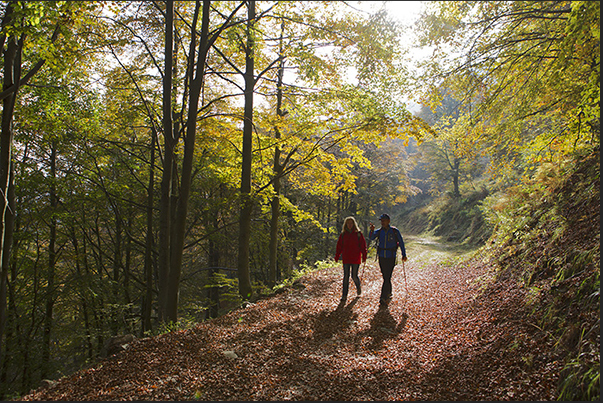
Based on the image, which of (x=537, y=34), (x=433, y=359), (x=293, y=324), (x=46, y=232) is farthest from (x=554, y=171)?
(x=46, y=232)

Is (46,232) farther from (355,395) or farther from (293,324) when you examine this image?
(355,395)

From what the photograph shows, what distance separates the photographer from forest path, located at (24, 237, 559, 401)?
3.08m

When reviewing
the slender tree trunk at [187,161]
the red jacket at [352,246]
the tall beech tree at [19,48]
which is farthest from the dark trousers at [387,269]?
the tall beech tree at [19,48]

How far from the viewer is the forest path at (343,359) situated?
308 centimetres

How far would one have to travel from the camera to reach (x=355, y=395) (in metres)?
3.10

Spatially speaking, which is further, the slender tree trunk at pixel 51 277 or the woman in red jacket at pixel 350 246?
the slender tree trunk at pixel 51 277

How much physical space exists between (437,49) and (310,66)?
8.82ft

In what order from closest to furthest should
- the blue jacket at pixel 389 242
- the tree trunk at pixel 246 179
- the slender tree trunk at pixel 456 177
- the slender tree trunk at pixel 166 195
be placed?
the blue jacket at pixel 389 242, the slender tree trunk at pixel 166 195, the tree trunk at pixel 246 179, the slender tree trunk at pixel 456 177

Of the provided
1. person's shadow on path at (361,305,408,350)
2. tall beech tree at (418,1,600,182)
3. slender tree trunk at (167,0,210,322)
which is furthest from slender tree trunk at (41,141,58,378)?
tall beech tree at (418,1,600,182)

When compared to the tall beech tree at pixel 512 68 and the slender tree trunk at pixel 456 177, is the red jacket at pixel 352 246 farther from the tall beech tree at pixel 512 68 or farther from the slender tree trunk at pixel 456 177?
the slender tree trunk at pixel 456 177

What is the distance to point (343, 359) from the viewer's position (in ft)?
13.0

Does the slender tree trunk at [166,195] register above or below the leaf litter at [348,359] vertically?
above

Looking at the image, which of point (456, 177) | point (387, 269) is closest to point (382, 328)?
point (387, 269)

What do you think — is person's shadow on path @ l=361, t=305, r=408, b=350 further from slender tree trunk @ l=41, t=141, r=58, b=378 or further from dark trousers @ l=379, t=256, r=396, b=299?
slender tree trunk @ l=41, t=141, r=58, b=378
